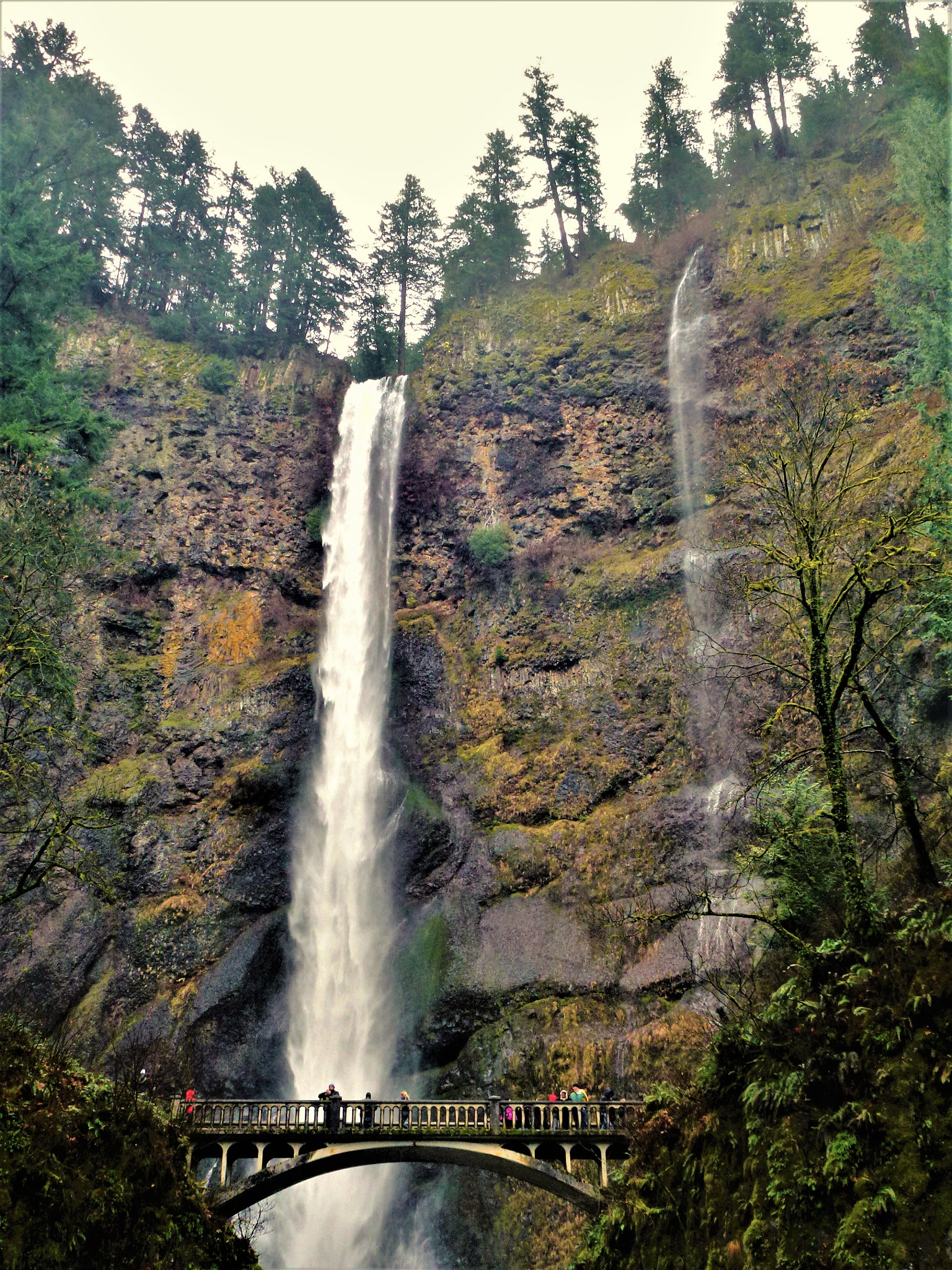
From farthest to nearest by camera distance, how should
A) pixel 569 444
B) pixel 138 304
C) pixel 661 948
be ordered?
1. pixel 138 304
2. pixel 569 444
3. pixel 661 948

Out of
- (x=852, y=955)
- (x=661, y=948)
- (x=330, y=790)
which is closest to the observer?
(x=852, y=955)

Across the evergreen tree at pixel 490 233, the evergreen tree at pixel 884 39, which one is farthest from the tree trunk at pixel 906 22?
the evergreen tree at pixel 490 233

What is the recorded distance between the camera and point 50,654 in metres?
16.2

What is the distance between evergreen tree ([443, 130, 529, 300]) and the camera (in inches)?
1900

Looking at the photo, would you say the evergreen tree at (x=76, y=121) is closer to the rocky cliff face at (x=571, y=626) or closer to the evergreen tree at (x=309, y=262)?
the evergreen tree at (x=309, y=262)

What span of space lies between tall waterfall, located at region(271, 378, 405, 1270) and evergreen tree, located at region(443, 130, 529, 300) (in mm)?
12618

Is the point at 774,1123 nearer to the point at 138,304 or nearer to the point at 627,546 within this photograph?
the point at 627,546

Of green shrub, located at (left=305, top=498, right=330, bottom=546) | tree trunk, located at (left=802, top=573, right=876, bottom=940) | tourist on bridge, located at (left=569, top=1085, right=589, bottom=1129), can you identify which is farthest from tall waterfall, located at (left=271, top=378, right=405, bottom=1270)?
tree trunk, located at (left=802, top=573, right=876, bottom=940)

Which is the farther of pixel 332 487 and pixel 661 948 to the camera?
pixel 332 487

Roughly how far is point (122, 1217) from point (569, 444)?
105ft

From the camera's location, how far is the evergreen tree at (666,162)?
46.1 m

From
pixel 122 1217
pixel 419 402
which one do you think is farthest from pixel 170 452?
pixel 122 1217

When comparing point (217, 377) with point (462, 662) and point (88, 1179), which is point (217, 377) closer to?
point (462, 662)

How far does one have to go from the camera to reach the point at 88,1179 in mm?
12906
